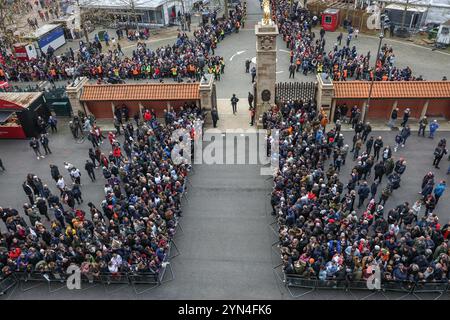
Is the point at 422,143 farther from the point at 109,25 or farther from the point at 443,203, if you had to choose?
the point at 109,25

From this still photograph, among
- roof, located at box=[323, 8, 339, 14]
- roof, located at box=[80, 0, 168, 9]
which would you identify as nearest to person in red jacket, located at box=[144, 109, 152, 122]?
roof, located at box=[80, 0, 168, 9]

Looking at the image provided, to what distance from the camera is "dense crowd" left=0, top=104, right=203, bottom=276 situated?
1448cm

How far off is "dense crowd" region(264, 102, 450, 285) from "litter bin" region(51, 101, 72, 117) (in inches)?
595

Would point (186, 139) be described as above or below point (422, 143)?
above

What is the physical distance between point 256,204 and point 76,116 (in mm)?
13483

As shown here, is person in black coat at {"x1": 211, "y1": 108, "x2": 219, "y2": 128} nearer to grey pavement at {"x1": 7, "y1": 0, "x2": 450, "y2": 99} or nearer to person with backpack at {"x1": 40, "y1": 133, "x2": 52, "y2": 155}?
grey pavement at {"x1": 7, "y1": 0, "x2": 450, "y2": 99}

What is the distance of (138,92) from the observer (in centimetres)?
2489

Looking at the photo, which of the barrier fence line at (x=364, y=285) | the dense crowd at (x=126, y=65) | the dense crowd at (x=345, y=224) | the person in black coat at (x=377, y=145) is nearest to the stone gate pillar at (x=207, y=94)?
the dense crowd at (x=126, y=65)

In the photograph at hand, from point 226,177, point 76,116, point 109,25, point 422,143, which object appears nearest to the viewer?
point 226,177

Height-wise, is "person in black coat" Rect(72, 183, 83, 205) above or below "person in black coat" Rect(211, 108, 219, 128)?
below

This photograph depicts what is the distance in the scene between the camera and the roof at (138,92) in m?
24.5

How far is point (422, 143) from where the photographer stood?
73.2 feet
